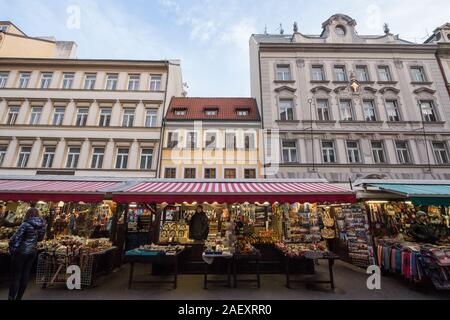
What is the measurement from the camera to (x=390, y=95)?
1498 cm

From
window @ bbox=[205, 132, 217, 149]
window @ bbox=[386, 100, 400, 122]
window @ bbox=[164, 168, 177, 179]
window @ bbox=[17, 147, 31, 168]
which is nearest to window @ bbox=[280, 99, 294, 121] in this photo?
window @ bbox=[205, 132, 217, 149]

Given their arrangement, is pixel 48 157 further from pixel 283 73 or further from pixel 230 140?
pixel 283 73

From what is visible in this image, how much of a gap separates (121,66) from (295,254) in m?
17.6

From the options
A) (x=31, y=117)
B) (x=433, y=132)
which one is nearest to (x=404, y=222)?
(x=433, y=132)

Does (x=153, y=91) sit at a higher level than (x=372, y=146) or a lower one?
higher

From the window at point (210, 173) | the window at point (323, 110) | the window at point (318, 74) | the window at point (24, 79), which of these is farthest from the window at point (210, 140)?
the window at point (24, 79)

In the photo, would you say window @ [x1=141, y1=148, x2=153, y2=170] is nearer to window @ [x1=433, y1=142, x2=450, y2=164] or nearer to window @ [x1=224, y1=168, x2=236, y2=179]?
window @ [x1=224, y1=168, x2=236, y2=179]


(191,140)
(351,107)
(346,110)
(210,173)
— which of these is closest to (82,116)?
(191,140)

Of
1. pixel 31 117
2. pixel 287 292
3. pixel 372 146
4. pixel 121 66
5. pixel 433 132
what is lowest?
pixel 287 292

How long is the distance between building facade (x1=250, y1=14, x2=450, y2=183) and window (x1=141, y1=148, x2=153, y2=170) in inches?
311

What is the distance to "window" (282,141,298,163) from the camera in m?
13.9

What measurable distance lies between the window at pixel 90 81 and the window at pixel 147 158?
6.79 meters

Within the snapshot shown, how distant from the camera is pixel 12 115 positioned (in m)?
15.0
